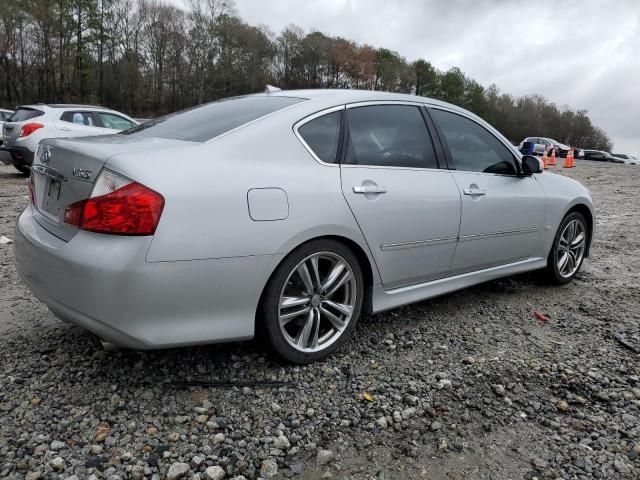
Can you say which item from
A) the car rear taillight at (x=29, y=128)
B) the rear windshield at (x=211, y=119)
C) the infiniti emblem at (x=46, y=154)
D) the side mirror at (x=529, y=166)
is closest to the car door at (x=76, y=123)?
the car rear taillight at (x=29, y=128)

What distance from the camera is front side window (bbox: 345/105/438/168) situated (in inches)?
117

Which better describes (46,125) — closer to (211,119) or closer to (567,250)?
(211,119)

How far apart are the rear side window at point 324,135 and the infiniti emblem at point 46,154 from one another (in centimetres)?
127

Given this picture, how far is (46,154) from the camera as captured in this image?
2637 millimetres

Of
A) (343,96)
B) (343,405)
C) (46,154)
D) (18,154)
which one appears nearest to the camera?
(343,405)

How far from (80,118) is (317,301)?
940 cm

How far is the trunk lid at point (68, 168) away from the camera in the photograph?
7.51ft

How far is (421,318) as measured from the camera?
3590mm

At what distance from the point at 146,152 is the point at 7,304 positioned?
6.45 ft

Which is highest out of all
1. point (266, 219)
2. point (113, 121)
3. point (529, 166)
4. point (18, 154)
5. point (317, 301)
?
point (529, 166)

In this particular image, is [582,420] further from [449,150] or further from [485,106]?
[485,106]

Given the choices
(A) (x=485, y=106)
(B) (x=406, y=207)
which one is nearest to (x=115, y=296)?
(B) (x=406, y=207)

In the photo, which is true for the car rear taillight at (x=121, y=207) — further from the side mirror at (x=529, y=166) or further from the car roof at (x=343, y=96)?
the side mirror at (x=529, y=166)

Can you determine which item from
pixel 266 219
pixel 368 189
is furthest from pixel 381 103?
pixel 266 219
